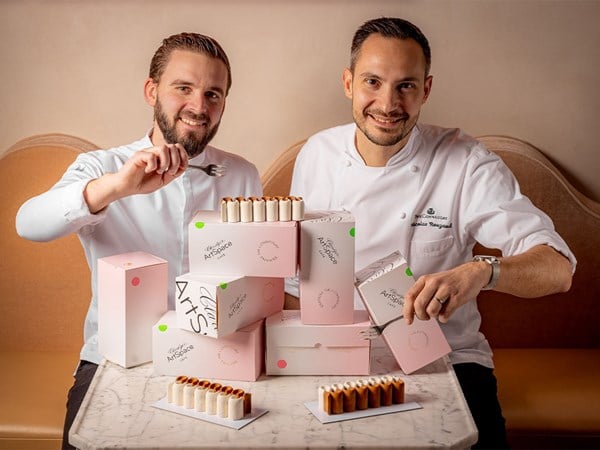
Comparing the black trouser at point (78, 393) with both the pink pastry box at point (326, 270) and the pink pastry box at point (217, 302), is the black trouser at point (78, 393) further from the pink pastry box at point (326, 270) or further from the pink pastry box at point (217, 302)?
the pink pastry box at point (326, 270)

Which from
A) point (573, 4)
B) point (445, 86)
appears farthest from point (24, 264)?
point (573, 4)

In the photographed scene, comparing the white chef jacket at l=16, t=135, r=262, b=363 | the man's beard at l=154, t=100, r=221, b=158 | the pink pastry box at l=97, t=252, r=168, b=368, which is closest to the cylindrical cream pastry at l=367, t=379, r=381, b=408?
the pink pastry box at l=97, t=252, r=168, b=368

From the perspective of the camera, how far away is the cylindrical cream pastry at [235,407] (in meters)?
1.38

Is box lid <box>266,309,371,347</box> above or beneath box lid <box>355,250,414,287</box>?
beneath

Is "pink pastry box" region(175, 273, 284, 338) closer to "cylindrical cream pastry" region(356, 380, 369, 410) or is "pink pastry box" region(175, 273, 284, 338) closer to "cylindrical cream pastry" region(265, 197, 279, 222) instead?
"cylindrical cream pastry" region(265, 197, 279, 222)

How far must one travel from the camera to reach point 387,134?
6.93 ft

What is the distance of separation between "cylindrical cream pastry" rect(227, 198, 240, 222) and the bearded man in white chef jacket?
657 millimetres

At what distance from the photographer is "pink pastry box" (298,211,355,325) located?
156 centimetres

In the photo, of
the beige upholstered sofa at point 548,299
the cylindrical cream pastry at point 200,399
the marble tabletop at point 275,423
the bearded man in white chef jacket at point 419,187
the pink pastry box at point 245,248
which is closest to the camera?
the marble tabletop at point 275,423

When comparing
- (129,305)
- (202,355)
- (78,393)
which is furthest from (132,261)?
(78,393)

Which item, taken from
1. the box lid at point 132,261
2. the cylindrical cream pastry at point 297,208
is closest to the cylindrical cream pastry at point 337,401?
the cylindrical cream pastry at point 297,208

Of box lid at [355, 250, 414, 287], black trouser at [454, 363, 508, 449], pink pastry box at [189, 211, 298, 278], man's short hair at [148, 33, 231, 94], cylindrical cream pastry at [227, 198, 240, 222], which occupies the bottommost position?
black trouser at [454, 363, 508, 449]

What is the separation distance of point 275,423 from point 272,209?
0.44 meters

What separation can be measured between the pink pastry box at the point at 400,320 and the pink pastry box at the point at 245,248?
0.18 metres
